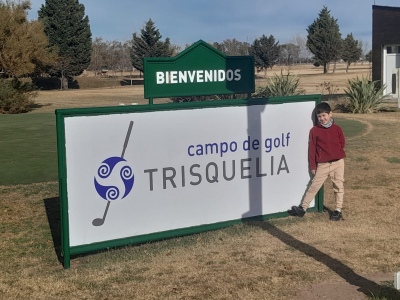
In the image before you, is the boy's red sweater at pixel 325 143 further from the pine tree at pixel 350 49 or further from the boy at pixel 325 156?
the pine tree at pixel 350 49

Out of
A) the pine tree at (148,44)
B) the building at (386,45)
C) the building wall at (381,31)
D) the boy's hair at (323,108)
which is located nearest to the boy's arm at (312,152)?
the boy's hair at (323,108)

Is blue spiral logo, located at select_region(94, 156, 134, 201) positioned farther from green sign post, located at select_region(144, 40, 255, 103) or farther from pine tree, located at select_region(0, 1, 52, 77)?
pine tree, located at select_region(0, 1, 52, 77)

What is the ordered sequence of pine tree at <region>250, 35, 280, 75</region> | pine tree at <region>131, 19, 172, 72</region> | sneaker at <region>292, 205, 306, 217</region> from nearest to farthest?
1. sneaker at <region>292, 205, 306, 217</region>
2. pine tree at <region>131, 19, 172, 72</region>
3. pine tree at <region>250, 35, 280, 75</region>

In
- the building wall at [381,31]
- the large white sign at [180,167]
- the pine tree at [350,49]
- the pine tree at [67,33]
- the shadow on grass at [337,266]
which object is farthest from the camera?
the pine tree at [350,49]

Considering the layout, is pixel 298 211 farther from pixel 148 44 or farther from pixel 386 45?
pixel 148 44

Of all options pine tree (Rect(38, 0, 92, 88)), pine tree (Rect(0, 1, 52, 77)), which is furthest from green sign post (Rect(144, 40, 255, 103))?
pine tree (Rect(38, 0, 92, 88))

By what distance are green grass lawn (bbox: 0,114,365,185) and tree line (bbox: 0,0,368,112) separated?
1366 centimetres

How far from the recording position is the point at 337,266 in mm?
5336

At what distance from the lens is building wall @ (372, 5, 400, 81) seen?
95.1 feet

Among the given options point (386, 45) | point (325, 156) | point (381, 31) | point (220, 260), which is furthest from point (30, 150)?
point (381, 31)

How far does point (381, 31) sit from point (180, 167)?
84.9 feet

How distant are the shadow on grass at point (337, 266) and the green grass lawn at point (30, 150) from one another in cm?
518

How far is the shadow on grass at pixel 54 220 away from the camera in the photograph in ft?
21.3

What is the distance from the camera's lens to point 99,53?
92.3 meters
